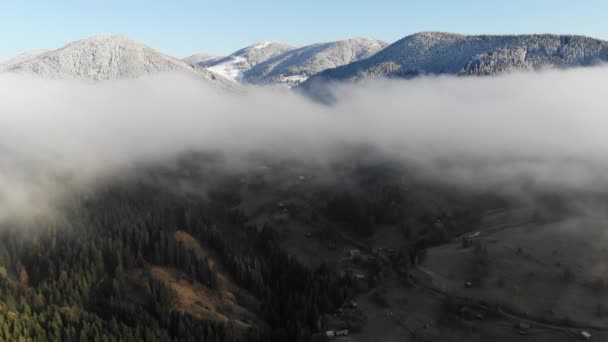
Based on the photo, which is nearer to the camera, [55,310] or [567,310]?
[55,310]

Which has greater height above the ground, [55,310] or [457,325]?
[55,310]

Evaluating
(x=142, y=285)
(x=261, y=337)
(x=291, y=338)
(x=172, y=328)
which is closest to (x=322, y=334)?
(x=291, y=338)

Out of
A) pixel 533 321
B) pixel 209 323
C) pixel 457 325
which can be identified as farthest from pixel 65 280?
pixel 533 321

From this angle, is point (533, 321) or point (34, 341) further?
point (533, 321)

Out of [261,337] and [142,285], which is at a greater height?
[142,285]

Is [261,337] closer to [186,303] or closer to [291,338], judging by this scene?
[291,338]

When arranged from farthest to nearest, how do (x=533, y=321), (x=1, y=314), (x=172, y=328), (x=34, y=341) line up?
1. (x=533, y=321)
2. (x=172, y=328)
3. (x=1, y=314)
4. (x=34, y=341)

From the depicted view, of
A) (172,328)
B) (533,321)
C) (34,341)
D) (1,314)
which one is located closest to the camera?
(34,341)

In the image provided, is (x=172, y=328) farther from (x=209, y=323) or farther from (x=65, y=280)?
(x=65, y=280)

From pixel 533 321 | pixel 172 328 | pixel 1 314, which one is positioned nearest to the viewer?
pixel 1 314
